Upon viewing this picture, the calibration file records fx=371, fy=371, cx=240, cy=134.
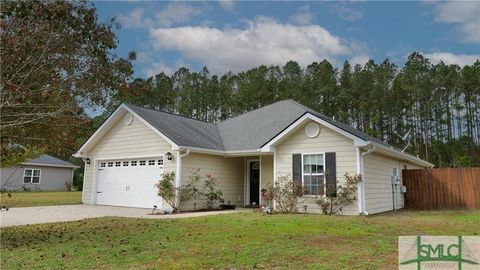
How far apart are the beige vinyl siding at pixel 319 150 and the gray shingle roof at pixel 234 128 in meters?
1.16

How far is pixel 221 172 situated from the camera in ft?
53.1

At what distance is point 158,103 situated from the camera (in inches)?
1780

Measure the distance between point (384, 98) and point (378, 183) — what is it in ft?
89.4

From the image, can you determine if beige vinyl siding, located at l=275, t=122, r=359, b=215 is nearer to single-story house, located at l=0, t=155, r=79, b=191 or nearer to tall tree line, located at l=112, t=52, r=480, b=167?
tall tree line, located at l=112, t=52, r=480, b=167

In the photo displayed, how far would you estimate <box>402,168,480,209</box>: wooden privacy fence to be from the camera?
16.0 m

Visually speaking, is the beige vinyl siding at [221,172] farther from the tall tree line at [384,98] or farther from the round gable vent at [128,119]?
the tall tree line at [384,98]

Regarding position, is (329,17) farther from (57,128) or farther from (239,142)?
(57,128)

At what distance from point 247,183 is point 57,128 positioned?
10.3m

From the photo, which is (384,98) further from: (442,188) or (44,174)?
(44,174)

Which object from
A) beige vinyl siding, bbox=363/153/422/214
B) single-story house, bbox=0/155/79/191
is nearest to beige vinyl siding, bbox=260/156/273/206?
beige vinyl siding, bbox=363/153/422/214

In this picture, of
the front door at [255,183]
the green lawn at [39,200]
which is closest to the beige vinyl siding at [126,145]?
the green lawn at [39,200]

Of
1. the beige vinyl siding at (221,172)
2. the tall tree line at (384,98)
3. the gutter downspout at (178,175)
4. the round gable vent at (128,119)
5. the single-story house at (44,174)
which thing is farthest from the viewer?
the tall tree line at (384,98)

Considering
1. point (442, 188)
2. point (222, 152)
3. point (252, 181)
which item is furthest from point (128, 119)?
point (442, 188)

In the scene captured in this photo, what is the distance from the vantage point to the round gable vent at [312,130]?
13.1 m
